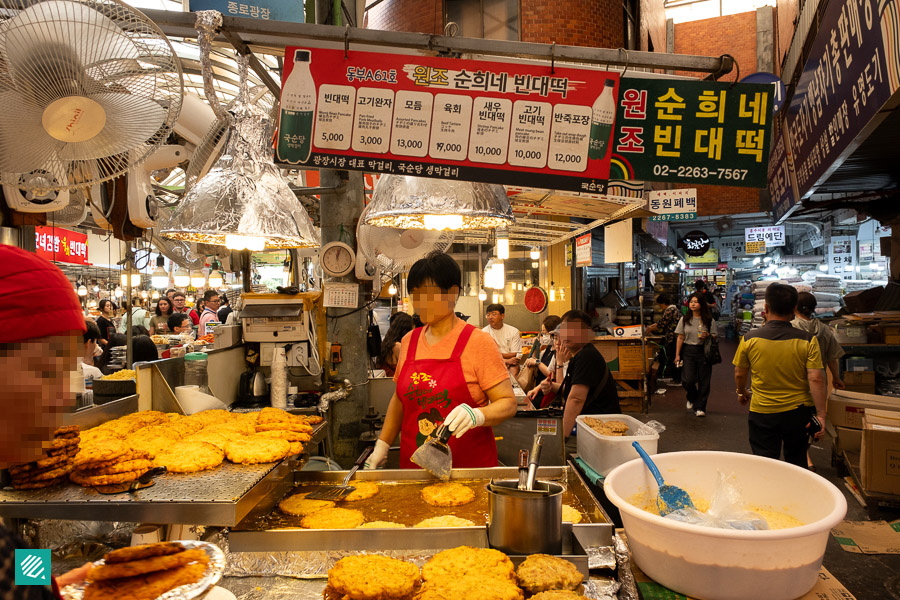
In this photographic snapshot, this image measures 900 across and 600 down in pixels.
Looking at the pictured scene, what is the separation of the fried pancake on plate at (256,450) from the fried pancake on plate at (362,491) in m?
0.39

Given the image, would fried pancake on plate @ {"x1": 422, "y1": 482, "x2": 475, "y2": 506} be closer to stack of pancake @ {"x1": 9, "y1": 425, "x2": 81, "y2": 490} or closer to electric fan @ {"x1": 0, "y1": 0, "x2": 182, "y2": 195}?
stack of pancake @ {"x1": 9, "y1": 425, "x2": 81, "y2": 490}

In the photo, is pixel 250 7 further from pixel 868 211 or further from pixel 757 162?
pixel 868 211

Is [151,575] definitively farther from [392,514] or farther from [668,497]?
[668,497]

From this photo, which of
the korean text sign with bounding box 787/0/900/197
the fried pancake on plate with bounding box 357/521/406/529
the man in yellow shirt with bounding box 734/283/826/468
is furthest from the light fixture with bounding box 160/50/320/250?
the man in yellow shirt with bounding box 734/283/826/468

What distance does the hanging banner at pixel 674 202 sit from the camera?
34.7ft

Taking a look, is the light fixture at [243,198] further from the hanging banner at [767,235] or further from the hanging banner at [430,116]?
the hanging banner at [767,235]

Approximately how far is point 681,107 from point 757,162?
21.1 inches

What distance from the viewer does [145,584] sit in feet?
4.68

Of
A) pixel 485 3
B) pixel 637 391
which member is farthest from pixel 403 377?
pixel 485 3

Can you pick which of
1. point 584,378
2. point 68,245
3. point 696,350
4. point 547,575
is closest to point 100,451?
point 547,575

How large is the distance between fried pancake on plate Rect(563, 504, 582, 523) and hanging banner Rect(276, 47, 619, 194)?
1.68 meters

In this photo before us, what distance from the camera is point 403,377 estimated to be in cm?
332

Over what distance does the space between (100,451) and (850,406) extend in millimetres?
7418

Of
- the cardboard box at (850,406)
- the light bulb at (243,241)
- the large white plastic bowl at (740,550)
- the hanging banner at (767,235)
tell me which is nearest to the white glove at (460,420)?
the large white plastic bowl at (740,550)
